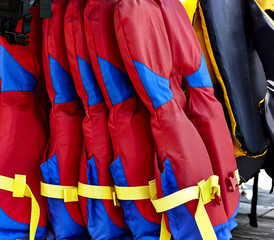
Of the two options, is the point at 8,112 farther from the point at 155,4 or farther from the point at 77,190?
the point at 155,4

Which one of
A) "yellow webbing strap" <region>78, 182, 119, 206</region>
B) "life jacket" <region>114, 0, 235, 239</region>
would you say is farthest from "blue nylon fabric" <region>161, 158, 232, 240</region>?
"yellow webbing strap" <region>78, 182, 119, 206</region>

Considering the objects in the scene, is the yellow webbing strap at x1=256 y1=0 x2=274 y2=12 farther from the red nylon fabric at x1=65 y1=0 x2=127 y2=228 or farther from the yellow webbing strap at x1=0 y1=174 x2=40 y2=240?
the yellow webbing strap at x1=0 y1=174 x2=40 y2=240

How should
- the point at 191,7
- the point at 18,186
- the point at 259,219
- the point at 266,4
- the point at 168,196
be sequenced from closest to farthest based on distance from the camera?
the point at 168,196
the point at 18,186
the point at 191,7
the point at 266,4
the point at 259,219

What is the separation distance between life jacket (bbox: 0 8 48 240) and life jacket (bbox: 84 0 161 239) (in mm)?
185

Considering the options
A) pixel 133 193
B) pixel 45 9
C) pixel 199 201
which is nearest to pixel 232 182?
pixel 199 201

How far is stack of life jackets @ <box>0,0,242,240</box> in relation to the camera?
81 centimetres

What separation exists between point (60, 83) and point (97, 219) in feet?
1.01

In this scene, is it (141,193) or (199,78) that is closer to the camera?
(141,193)

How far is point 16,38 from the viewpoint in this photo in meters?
0.86

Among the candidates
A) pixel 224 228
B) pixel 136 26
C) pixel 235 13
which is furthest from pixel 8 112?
pixel 235 13

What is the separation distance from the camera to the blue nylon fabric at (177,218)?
0.81 m

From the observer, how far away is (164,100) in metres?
0.83

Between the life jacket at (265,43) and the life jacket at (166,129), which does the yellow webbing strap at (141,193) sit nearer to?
the life jacket at (166,129)

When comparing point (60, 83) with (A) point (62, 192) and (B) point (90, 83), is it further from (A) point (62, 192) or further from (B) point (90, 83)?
(A) point (62, 192)
